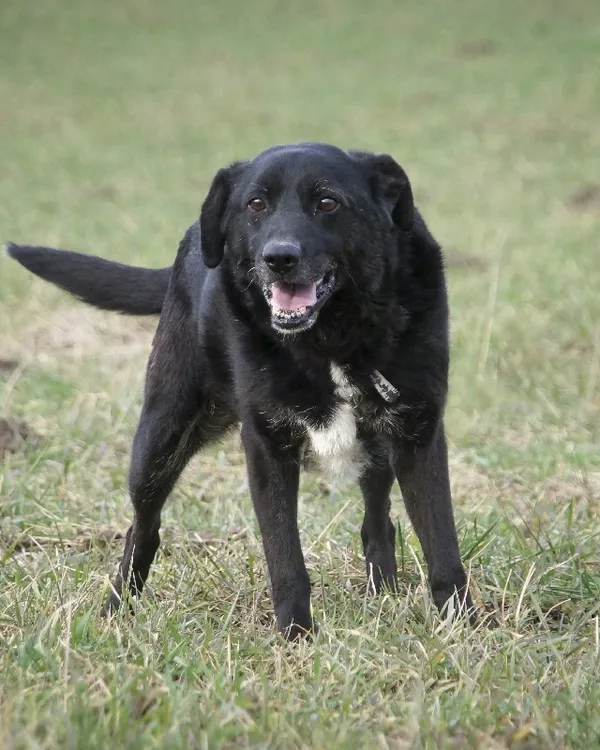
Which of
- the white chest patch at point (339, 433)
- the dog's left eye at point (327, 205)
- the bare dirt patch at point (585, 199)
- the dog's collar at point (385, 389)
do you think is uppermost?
the bare dirt patch at point (585, 199)

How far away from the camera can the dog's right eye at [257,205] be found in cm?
350

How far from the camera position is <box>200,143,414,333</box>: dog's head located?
3.36 m

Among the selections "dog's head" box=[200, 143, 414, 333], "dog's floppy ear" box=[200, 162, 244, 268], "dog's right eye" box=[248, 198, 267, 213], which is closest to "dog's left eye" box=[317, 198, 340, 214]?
"dog's head" box=[200, 143, 414, 333]

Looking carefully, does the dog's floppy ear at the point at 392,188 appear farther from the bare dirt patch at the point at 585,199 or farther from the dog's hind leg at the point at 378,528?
the bare dirt patch at the point at 585,199

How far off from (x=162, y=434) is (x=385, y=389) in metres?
0.91

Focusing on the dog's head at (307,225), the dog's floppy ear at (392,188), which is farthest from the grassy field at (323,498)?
the dog's floppy ear at (392,188)

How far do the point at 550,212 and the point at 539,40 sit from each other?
32.4 ft

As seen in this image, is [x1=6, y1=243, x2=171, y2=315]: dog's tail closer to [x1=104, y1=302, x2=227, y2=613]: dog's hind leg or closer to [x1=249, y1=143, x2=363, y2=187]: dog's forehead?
[x1=104, y1=302, x2=227, y2=613]: dog's hind leg

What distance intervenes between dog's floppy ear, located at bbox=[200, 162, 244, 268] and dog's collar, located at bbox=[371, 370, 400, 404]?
2.08 ft

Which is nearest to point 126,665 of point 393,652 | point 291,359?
point 393,652

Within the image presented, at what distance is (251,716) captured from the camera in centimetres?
265

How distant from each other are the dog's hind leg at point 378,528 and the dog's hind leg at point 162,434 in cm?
58

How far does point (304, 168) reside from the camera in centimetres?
345

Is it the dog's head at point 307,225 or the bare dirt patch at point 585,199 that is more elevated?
the bare dirt patch at point 585,199
